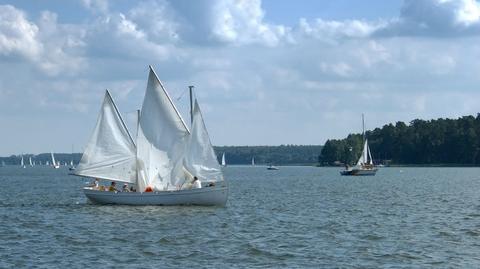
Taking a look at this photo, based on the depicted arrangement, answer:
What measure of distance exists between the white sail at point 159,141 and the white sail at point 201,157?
0.99 meters

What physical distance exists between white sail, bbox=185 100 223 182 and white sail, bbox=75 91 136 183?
592cm

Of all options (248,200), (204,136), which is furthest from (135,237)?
(248,200)

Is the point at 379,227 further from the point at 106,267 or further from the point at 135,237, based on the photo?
the point at 106,267

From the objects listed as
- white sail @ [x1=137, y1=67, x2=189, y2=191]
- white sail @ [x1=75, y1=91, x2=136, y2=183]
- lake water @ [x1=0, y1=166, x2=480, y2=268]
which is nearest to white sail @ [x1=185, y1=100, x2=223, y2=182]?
white sail @ [x1=137, y1=67, x2=189, y2=191]

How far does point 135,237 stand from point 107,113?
2395 centimetres

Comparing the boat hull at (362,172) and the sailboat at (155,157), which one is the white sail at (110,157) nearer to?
the sailboat at (155,157)

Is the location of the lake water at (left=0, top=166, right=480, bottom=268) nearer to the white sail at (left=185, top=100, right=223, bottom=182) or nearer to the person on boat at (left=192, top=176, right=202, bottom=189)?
the person on boat at (left=192, top=176, right=202, bottom=189)

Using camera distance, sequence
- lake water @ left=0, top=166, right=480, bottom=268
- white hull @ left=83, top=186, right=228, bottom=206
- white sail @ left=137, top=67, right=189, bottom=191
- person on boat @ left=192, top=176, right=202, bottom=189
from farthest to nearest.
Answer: white sail @ left=137, top=67, right=189, bottom=191, person on boat @ left=192, top=176, right=202, bottom=189, white hull @ left=83, top=186, right=228, bottom=206, lake water @ left=0, top=166, right=480, bottom=268

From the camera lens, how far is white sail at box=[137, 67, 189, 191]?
6431 cm

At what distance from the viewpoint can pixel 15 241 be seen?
4422cm

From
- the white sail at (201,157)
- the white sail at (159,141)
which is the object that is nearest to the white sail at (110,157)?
the white sail at (159,141)

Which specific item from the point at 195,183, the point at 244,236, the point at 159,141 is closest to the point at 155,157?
the point at 159,141

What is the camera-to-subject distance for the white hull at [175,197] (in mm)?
62369

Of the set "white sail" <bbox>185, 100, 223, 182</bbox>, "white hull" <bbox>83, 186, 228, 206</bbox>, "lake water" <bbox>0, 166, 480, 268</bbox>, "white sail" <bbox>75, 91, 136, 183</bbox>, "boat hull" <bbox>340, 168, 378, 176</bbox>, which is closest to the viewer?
"lake water" <bbox>0, 166, 480, 268</bbox>
